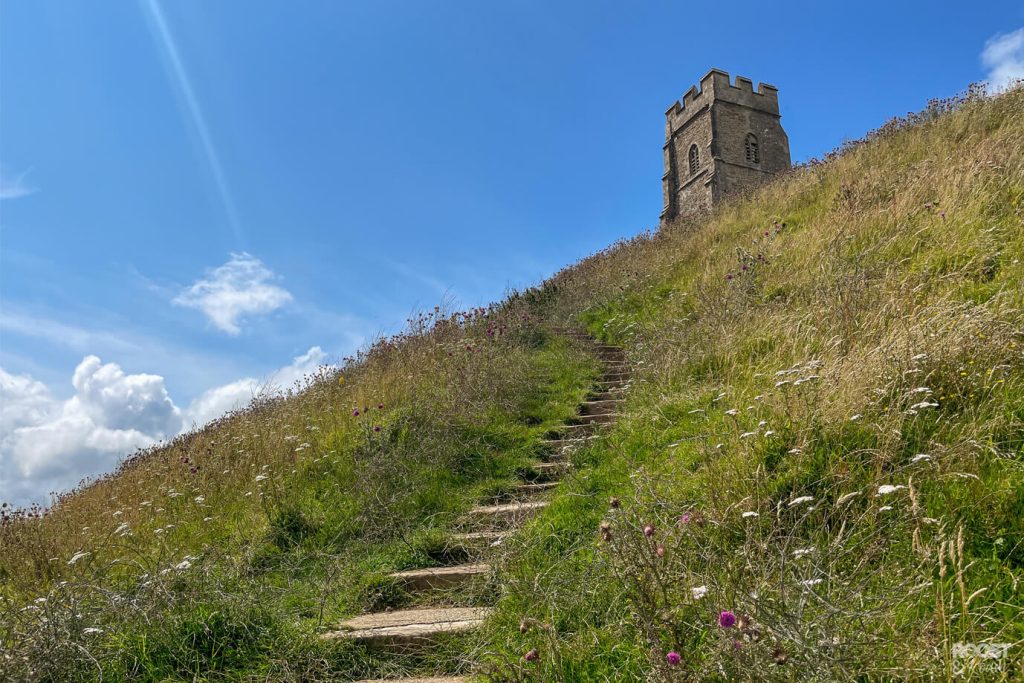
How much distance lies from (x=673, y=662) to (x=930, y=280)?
5.05 metres

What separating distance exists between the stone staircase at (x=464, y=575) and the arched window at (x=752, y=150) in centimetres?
2595

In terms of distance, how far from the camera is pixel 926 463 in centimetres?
297

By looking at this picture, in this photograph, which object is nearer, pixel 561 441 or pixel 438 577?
pixel 438 577

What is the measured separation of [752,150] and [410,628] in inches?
1188

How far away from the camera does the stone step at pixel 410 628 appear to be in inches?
129

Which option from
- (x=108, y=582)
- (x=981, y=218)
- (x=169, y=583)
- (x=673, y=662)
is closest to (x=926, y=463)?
(x=673, y=662)

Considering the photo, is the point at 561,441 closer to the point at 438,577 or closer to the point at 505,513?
the point at 505,513

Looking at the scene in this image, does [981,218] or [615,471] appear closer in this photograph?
[615,471]

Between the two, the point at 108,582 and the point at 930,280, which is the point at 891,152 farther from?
the point at 108,582

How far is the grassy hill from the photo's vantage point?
2.30 m

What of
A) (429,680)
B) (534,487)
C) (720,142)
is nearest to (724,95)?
(720,142)

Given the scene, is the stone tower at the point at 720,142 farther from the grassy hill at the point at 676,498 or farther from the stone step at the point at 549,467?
the stone step at the point at 549,467

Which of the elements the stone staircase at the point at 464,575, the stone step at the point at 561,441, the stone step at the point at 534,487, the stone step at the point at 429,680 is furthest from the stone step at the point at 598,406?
the stone step at the point at 429,680

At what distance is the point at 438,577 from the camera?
13.3 feet
